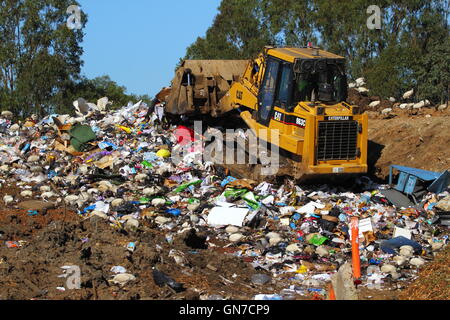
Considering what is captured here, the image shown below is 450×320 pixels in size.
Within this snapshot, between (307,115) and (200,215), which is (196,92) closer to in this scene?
(307,115)

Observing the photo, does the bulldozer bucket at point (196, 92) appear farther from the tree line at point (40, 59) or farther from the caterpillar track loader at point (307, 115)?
the tree line at point (40, 59)

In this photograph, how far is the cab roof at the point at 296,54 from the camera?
35.5 ft

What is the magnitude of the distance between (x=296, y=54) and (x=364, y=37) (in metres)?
17.4

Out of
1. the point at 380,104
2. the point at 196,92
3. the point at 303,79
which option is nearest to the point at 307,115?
the point at 303,79

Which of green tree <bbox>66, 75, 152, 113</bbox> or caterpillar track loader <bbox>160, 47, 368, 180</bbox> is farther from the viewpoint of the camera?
green tree <bbox>66, 75, 152, 113</bbox>

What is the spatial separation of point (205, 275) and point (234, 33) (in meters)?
26.1

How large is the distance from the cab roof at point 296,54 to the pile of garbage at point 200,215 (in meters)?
2.10

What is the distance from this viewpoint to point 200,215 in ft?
34.4

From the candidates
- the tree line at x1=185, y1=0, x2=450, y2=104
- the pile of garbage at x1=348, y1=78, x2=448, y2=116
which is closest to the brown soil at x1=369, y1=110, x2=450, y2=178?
the pile of garbage at x1=348, y1=78, x2=448, y2=116

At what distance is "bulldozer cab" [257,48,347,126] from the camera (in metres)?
10.8

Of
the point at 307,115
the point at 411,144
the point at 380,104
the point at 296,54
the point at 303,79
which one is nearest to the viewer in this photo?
the point at 307,115

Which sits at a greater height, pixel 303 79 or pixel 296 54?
pixel 296 54

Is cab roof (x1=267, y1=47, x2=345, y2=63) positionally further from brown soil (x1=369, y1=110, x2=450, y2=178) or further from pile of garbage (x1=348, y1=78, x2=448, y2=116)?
pile of garbage (x1=348, y1=78, x2=448, y2=116)
